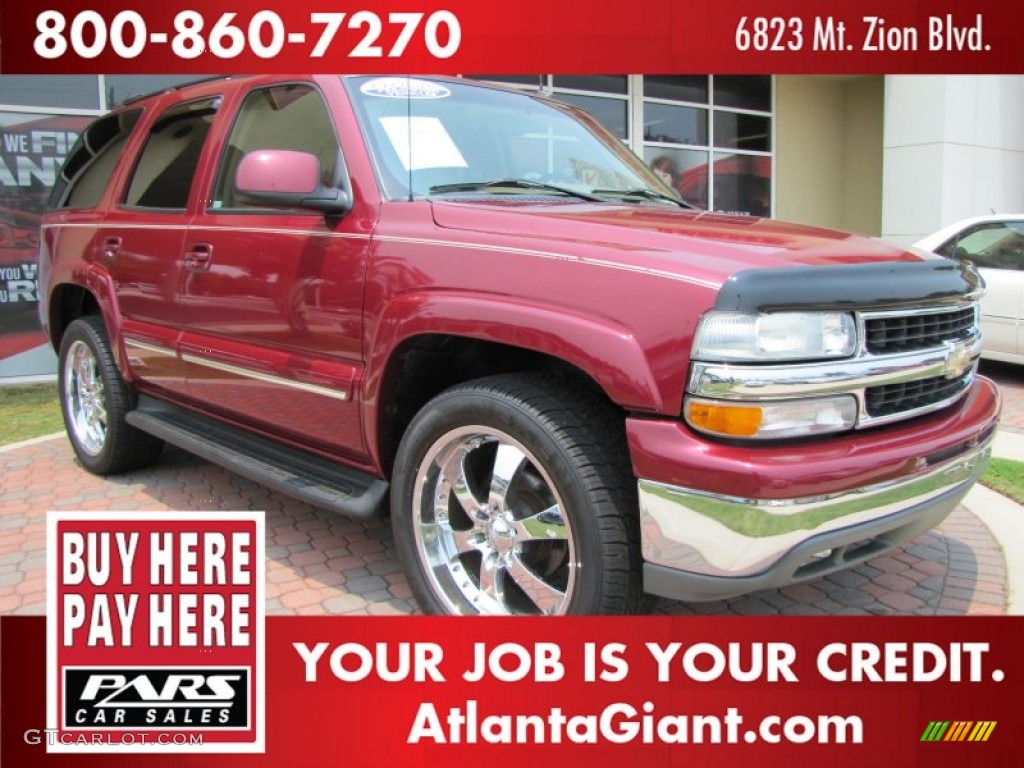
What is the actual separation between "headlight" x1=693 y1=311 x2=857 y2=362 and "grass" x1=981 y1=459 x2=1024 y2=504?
277 centimetres

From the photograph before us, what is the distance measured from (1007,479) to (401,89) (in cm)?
378

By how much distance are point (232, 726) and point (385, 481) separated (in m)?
1.00

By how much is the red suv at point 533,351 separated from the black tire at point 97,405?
547mm

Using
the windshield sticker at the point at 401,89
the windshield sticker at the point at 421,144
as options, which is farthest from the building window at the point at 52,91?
the windshield sticker at the point at 421,144

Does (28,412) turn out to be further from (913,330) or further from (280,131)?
(913,330)

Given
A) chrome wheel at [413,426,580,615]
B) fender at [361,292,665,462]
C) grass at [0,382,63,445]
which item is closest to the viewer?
fender at [361,292,665,462]

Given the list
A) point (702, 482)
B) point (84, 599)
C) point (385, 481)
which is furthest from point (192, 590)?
point (702, 482)

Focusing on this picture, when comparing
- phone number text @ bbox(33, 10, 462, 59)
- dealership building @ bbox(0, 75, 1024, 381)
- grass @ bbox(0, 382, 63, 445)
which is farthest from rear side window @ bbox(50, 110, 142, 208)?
dealership building @ bbox(0, 75, 1024, 381)

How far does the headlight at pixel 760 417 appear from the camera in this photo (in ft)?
7.20

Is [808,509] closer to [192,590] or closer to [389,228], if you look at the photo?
[389,228]

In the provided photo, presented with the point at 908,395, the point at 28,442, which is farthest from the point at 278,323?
the point at 28,442

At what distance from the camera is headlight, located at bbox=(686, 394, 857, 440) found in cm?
219

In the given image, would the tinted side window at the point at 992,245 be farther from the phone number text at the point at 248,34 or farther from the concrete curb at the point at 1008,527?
the phone number text at the point at 248,34

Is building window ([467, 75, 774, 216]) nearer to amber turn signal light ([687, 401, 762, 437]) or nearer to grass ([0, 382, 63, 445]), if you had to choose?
grass ([0, 382, 63, 445])
